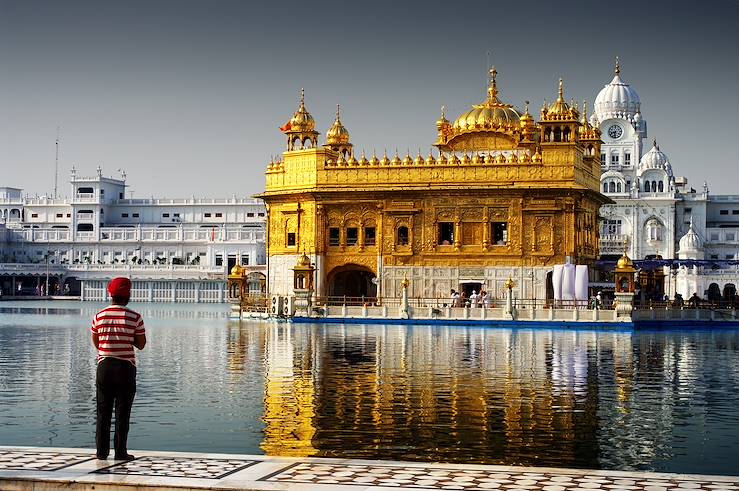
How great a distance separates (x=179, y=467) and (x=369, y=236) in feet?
145

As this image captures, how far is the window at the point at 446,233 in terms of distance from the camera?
53969mm

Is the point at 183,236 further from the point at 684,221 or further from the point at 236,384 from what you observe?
the point at 236,384

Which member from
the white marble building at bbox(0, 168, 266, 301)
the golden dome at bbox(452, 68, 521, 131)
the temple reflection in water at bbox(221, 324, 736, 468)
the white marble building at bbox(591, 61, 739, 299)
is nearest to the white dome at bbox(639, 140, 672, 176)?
the white marble building at bbox(591, 61, 739, 299)

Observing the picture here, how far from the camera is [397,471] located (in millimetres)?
11492

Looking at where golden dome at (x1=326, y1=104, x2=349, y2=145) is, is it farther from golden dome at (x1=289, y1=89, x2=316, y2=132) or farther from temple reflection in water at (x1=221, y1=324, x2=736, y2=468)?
temple reflection in water at (x1=221, y1=324, x2=736, y2=468)

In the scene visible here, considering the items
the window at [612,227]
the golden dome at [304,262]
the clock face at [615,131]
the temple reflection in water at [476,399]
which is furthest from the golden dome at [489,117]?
the clock face at [615,131]

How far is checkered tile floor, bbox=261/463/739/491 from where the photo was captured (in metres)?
10.8

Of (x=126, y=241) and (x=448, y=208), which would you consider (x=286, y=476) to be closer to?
(x=448, y=208)

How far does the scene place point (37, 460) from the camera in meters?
11.8

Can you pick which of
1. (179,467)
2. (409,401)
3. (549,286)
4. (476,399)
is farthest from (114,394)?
(549,286)

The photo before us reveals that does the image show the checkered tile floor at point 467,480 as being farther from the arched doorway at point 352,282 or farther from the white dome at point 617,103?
the white dome at point 617,103

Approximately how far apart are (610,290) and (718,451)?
42.4 m

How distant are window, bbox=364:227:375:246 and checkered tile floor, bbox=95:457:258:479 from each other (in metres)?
43.6

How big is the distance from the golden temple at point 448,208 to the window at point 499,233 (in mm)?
63
